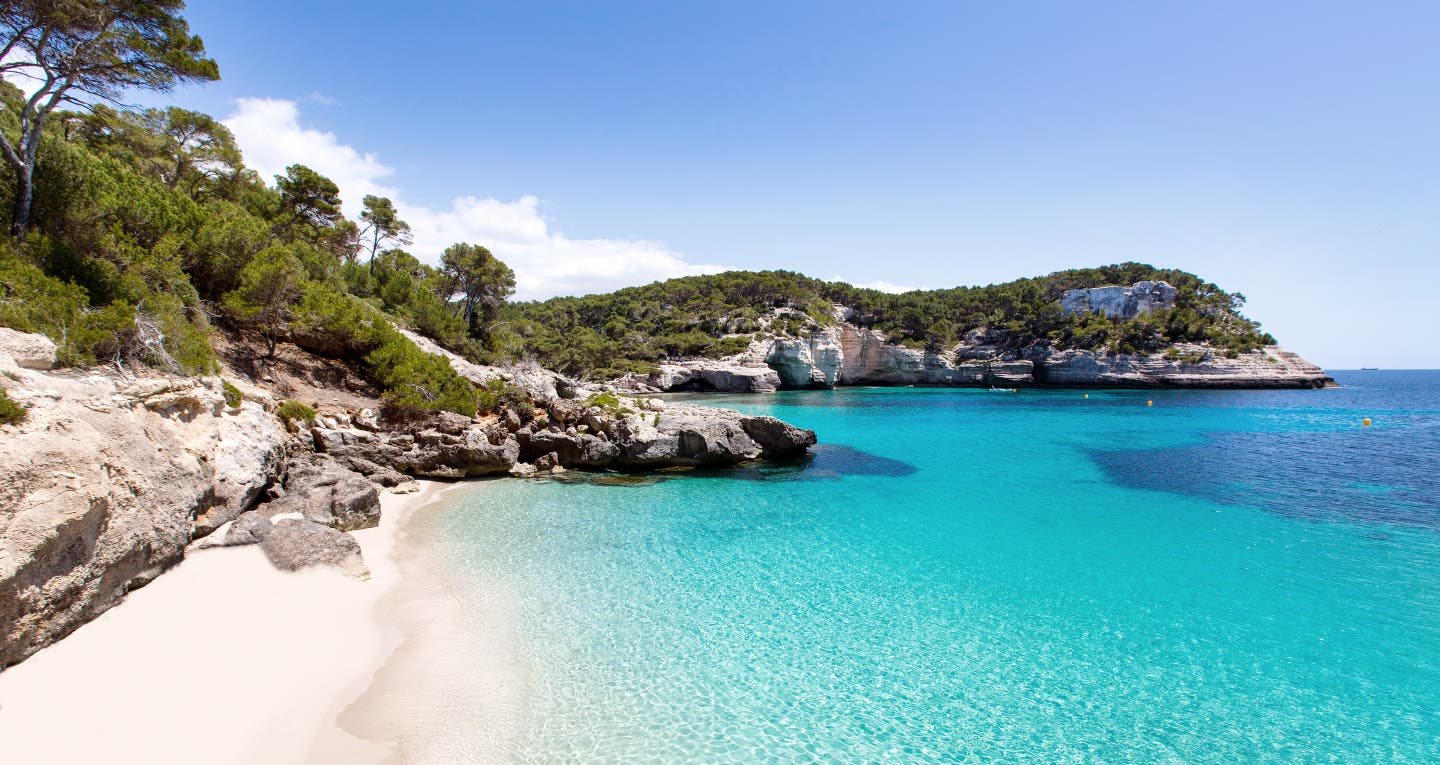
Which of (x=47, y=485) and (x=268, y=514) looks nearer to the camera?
(x=47, y=485)

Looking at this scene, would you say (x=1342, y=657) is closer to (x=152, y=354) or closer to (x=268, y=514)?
(x=268, y=514)

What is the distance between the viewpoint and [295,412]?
1384 cm

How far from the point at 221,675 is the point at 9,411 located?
140 inches

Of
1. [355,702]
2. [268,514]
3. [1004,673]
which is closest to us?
[355,702]

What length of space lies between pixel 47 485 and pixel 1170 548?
17.5 meters

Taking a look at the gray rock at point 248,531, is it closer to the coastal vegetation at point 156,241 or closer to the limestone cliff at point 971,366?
the coastal vegetation at point 156,241

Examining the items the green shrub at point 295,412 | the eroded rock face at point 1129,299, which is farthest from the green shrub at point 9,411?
the eroded rock face at point 1129,299

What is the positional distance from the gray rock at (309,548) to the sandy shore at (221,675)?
26cm

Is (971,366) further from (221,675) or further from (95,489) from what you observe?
(95,489)

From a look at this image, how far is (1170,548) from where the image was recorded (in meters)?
11.2

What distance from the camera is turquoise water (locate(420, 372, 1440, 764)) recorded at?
5699 mm

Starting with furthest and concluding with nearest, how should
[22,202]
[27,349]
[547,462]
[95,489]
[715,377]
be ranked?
[715,377], [547,462], [22,202], [27,349], [95,489]

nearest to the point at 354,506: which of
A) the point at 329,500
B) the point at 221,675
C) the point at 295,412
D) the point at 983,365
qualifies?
the point at 329,500

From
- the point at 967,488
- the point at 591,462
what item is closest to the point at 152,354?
the point at 591,462
